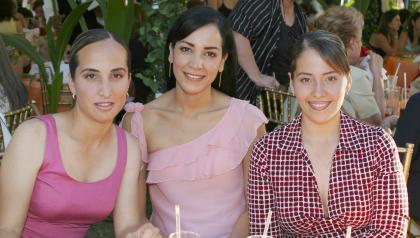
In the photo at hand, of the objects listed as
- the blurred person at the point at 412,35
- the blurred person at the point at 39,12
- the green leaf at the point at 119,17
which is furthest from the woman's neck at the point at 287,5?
the blurred person at the point at 39,12

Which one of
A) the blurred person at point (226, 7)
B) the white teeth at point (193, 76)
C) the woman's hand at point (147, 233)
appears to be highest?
the blurred person at point (226, 7)

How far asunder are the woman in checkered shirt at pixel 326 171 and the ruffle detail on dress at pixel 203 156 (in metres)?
0.23

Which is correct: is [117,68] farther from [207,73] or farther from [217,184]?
[217,184]

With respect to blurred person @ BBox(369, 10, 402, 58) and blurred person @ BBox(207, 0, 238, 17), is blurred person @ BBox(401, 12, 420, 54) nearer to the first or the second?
blurred person @ BBox(369, 10, 402, 58)

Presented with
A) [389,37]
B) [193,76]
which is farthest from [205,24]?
[389,37]

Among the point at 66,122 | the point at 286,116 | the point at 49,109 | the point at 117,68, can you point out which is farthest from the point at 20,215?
the point at 49,109

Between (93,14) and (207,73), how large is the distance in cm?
447

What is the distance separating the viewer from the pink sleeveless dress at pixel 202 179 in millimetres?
2494

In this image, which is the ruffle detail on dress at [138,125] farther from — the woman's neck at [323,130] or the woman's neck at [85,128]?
the woman's neck at [323,130]

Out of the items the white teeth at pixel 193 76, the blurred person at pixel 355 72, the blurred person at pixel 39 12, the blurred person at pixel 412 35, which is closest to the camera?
the white teeth at pixel 193 76

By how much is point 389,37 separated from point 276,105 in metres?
4.21

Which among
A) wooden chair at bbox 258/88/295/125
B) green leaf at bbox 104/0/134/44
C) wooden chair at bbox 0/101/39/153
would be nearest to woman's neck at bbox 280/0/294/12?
wooden chair at bbox 258/88/295/125

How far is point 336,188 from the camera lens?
2217mm

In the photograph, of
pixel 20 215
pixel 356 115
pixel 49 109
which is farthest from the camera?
pixel 49 109
